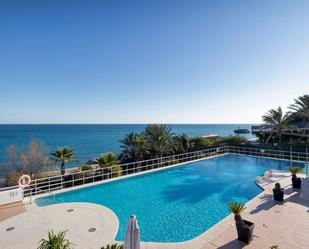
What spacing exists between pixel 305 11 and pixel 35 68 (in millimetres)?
17623

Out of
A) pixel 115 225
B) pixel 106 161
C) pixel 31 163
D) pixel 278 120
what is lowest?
pixel 115 225

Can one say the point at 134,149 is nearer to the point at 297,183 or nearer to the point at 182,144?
the point at 182,144

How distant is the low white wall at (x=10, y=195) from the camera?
25.5ft

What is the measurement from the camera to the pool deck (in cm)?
510

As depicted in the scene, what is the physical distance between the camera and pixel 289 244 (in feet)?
15.8

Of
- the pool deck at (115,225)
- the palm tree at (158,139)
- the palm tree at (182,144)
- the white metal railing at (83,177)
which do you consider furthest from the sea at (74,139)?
the pool deck at (115,225)

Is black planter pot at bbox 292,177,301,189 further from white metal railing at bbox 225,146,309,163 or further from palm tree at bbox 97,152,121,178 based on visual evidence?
palm tree at bbox 97,152,121,178

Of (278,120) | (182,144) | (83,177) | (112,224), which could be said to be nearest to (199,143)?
(182,144)

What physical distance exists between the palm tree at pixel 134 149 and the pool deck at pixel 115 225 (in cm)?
1090

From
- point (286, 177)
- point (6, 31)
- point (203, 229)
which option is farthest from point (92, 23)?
point (286, 177)

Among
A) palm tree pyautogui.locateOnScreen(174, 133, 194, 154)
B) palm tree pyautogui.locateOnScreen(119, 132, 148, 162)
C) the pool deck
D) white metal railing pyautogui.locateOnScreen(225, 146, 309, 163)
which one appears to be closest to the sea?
palm tree pyautogui.locateOnScreen(119, 132, 148, 162)

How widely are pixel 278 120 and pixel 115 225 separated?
1975cm

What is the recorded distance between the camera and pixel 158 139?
59.8 feet

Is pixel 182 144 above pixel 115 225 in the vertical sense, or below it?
above
